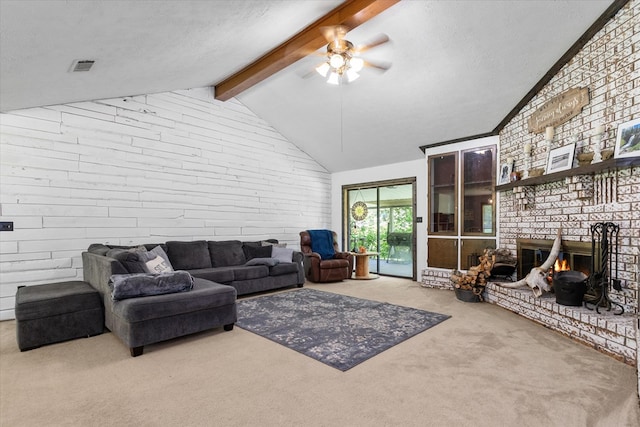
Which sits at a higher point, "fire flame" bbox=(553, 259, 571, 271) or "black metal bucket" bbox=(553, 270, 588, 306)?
"fire flame" bbox=(553, 259, 571, 271)

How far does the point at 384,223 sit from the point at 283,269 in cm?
276

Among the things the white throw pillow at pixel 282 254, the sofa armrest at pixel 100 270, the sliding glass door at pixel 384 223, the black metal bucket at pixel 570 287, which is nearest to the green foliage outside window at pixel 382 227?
the sliding glass door at pixel 384 223

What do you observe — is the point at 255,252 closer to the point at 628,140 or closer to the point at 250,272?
the point at 250,272

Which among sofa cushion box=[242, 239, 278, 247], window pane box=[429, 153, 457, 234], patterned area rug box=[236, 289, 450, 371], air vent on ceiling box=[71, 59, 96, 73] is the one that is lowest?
patterned area rug box=[236, 289, 450, 371]

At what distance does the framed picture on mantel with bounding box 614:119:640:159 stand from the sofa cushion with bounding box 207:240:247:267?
16.1 feet

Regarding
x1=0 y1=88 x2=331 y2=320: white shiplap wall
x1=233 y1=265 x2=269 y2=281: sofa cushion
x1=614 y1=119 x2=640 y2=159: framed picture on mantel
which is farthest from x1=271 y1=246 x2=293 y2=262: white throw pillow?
x1=614 y1=119 x2=640 y2=159: framed picture on mantel

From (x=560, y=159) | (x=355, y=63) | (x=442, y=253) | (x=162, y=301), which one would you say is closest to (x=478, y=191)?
(x=442, y=253)

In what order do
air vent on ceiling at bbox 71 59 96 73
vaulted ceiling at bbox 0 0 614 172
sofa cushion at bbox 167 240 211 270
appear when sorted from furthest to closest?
sofa cushion at bbox 167 240 211 270, air vent on ceiling at bbox 71 59 96 73, vaulted ceiling at bbox 0 0 614 172

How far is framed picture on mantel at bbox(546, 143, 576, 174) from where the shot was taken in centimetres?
352

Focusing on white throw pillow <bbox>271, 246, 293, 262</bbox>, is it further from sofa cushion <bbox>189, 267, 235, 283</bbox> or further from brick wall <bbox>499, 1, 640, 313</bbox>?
brick wall <bbox>499, 1, 640, 313</bbox>

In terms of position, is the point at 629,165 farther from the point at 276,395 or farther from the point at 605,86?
the point at 276,395

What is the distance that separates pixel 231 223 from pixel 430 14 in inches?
171

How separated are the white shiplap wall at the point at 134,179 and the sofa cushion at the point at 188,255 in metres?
0.35

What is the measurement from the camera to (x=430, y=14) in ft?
11.0
